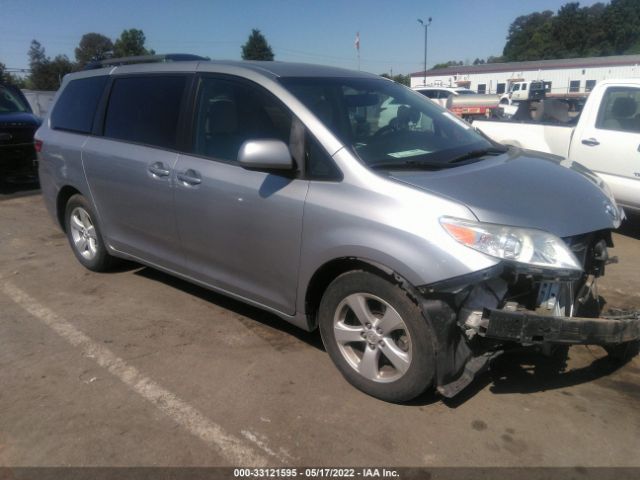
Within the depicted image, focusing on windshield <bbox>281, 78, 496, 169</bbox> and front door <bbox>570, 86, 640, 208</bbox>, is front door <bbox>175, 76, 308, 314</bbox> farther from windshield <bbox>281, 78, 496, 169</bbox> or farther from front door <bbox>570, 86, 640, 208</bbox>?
front door <bbox>570, 86, 640, 208</bbox>

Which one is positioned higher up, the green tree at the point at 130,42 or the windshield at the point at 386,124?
the green tree at the point at 130,42

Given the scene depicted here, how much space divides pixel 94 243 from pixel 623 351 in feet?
14.3

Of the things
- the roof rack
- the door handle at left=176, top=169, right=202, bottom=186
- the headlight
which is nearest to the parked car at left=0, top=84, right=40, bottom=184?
the roof rack

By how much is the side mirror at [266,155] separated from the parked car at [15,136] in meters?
7.91

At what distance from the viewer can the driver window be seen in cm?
332

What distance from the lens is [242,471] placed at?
2494mm

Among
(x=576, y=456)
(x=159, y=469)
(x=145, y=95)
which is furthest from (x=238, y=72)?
(x=576, y=456)

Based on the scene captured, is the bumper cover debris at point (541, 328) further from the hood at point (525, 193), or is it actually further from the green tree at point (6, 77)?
the green tree at point (6, 77)

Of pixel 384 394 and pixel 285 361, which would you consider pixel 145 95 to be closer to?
pixel 285 361

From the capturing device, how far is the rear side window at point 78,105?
4.64 metres

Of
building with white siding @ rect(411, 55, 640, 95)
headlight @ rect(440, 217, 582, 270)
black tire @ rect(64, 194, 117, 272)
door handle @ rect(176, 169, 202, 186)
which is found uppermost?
building with white siding @ rect(411, 55, 640, 95)

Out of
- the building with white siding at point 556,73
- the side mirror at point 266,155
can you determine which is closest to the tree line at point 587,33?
the building with white siding at point 556,73

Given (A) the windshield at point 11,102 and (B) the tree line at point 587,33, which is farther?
(B) the tree line at point 587,33

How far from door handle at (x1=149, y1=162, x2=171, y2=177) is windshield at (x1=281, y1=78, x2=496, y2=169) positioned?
3.67 feet
